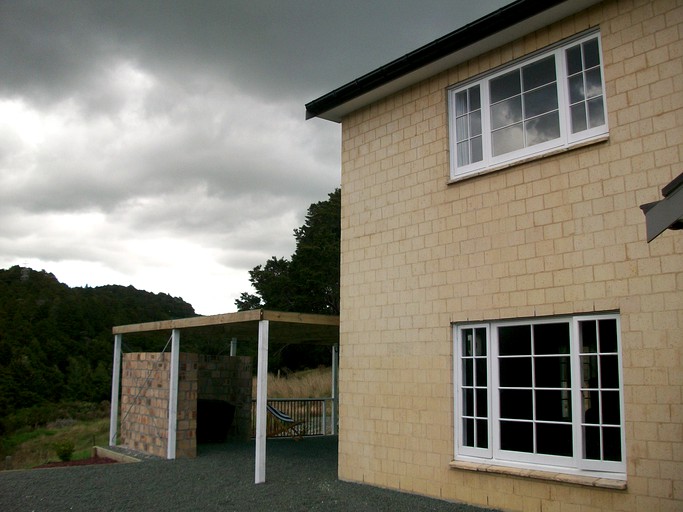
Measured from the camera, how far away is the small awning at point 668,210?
377 cm

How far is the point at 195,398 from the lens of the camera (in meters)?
12.1

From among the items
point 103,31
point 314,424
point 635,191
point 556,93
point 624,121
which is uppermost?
point 103,31

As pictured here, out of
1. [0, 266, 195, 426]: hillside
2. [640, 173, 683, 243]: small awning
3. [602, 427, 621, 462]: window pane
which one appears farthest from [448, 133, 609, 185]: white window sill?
[0, 266, 195, 426]: hillside

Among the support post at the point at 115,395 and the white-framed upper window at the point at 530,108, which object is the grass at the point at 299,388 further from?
the white-framed upper window at the point at 530,108

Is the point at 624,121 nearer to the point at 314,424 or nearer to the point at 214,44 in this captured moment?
the point at 214,44

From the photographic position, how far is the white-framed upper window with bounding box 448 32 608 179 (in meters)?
6.82

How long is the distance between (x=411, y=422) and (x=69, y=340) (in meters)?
24.7

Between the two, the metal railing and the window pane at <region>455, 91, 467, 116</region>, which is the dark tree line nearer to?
the metal railing

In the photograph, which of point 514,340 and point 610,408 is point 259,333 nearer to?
point 514,340

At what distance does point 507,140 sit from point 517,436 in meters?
3.31

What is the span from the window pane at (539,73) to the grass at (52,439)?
662 inches

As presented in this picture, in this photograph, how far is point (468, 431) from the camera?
7.51 metres

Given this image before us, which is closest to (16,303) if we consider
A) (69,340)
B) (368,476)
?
(69,340)

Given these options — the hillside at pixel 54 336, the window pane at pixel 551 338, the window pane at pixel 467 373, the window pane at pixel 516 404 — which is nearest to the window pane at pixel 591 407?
the window pane at pixel 551 338
